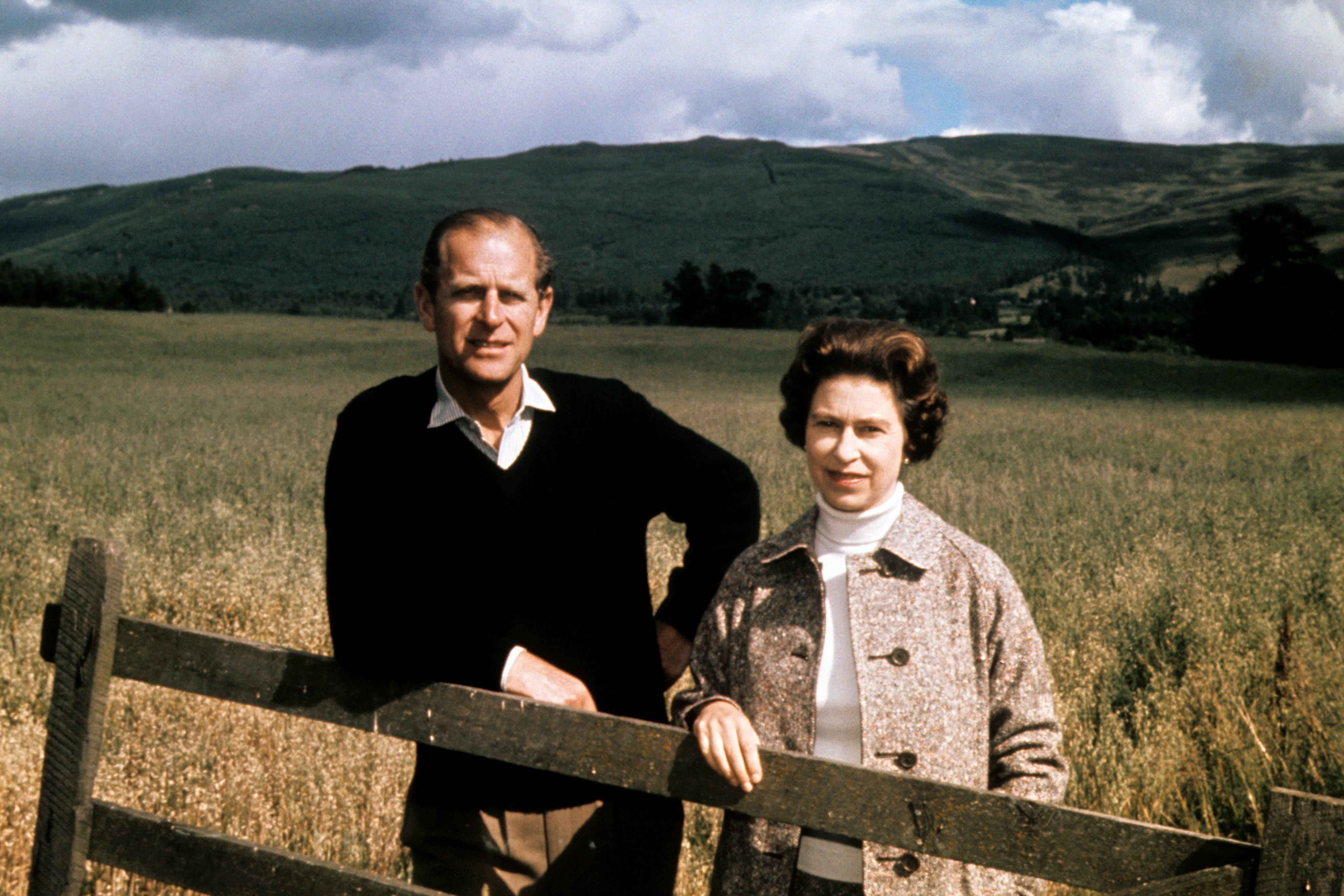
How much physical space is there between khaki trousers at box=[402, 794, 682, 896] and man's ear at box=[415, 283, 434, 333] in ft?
3.86

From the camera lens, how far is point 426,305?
2.71m

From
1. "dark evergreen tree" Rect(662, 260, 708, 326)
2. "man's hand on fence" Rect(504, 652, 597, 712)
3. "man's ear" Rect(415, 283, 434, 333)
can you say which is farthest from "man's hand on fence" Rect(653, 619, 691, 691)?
"dark evergreen tree" Rect(662, 260, 708, 326)

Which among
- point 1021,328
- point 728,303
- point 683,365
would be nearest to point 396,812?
point 683,365

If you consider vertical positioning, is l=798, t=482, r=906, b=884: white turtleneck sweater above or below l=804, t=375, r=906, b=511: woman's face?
below

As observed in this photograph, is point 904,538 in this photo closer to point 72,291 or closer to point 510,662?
point 510,662

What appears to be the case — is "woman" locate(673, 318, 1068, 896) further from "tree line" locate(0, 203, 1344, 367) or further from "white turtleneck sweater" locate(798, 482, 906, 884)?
"tree line" locate(0, 203, 1344, 367)

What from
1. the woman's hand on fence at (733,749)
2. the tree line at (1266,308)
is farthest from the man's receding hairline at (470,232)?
the tree line at (1266,308)

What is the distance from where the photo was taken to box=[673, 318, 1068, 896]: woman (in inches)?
83.8

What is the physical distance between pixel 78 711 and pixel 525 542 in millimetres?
1057

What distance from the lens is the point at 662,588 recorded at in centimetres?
711

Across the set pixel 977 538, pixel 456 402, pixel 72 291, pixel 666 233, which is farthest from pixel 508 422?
pixel 666 233

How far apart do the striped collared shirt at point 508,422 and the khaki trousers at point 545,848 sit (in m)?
0.84

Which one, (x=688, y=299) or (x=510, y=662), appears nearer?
(x=510, y=662)

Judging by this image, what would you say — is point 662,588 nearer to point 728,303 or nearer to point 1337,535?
point 1337,535
